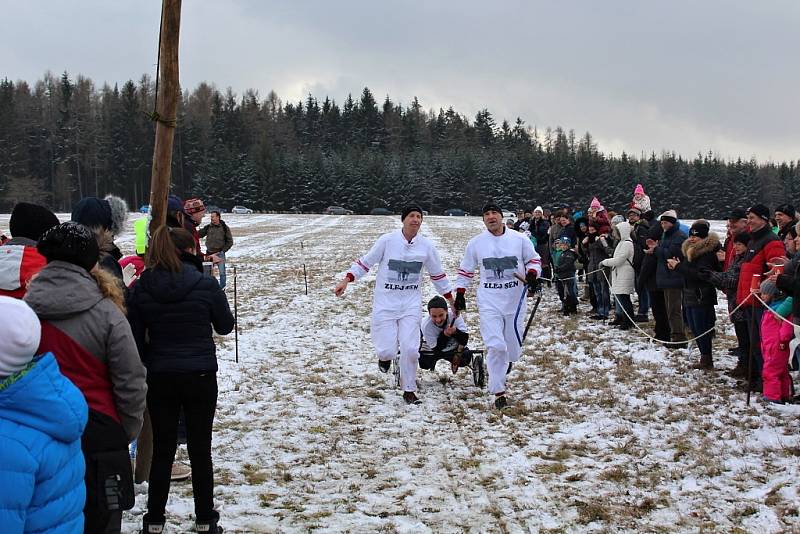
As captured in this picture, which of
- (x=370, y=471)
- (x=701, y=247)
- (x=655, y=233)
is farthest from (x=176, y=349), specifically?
(x=655, y=233)

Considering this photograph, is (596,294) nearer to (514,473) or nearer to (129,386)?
(514,473)

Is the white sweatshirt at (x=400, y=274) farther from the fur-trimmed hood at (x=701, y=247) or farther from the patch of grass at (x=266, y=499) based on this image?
the fur-trimmed hood at (x=701, y=247)

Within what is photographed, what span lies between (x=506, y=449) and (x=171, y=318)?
3236 millimetres

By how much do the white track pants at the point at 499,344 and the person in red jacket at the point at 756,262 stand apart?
2.48 meters

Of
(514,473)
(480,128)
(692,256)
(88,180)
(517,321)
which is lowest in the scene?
(514,473)

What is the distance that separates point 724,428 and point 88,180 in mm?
95886

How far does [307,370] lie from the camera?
28.9 feet

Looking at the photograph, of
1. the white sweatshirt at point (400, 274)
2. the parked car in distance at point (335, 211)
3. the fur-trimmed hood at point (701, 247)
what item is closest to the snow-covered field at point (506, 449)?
the white sweatshirt at point (400, 274)

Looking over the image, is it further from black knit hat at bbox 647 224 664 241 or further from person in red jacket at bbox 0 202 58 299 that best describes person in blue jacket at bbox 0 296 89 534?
black knit hat at bbox 647 224 664 241

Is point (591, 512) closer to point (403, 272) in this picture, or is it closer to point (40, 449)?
point (40, 449)

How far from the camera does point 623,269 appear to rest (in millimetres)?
11539

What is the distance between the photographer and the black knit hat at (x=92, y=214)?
13.8 feet

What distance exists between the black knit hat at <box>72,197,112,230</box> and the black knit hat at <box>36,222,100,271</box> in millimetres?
1196

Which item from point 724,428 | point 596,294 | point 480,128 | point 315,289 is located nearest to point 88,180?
point 480,128
